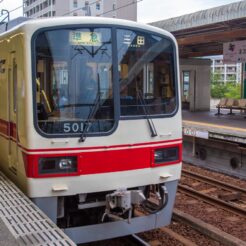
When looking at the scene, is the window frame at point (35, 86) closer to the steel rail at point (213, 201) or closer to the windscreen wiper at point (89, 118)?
the windscreen wiper at point (89, 118)

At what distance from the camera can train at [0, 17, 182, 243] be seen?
4.60 meters

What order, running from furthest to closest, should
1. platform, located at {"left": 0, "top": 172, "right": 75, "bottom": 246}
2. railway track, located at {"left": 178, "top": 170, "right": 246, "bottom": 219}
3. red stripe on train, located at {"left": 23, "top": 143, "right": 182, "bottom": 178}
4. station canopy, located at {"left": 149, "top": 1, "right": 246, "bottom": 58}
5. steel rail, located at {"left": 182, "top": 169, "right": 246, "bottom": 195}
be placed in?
station canopy, located at {"left": 149, "top": 1, "right": 246, "bottom": 58}
steel rail, located at {"left": 182, "top": 169, "right": 246, "bottom": 195}
railway track, located at {"left": 178, "top": 170, "right": 246, "bottom": 219}
red stripe on train, located at {"left": 23, "top": 143, "right": 182, "bottom": 178}
platform, located at {"left": 0, "top": 172, "right": 75, "bottom": 246}

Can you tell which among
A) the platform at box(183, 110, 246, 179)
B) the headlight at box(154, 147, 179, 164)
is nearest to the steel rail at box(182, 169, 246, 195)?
the platform at box(183, 110, 246, 179)

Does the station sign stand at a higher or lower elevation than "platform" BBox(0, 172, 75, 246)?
lower

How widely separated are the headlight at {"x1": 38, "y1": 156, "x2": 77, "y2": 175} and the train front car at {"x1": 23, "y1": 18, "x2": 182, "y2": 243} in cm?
1

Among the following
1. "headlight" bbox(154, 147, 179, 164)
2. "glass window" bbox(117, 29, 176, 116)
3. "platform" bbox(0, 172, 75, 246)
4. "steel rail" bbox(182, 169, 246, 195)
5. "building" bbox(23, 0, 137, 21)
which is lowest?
"steel rail" bbox(182, 169, 246, 195)

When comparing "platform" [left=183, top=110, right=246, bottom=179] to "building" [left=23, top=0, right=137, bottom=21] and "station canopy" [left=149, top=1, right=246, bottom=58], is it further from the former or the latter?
"building" [left=23, top=0, right=137, bottom=21]

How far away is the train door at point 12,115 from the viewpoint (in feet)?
16.6

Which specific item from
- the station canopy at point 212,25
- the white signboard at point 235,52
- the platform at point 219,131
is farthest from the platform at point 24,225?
the white signboard at point 235,52

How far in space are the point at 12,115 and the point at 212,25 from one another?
Answer: 10.2 m

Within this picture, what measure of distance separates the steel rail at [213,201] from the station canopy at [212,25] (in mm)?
5655

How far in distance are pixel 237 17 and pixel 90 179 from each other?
9.40 m

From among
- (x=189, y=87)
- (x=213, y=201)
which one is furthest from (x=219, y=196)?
(x=189, y=87)

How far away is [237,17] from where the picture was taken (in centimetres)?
1266
